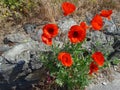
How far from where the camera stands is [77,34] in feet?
13.4

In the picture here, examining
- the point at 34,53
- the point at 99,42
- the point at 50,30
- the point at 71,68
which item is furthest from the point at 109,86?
the point at 50,30

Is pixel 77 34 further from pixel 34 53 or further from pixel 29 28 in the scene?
pixel 29 28

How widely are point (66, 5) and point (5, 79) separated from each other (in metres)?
1.34

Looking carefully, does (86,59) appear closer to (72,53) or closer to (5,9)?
(72,53)

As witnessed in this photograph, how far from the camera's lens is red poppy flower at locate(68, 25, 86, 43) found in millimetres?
4062

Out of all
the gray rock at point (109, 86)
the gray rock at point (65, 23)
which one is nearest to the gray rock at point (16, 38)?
the gray rock at point (65, 23)

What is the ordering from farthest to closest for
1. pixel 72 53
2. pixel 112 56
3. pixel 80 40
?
1. pixel 112 56
2. pixel 72 53
3. pixel 80 40

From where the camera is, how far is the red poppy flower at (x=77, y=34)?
4.06 meters

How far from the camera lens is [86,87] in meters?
4.98

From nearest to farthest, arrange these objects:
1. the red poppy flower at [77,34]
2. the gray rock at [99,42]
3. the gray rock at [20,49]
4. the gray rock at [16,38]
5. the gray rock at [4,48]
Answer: the red poppy flower at [77,34] → the gray rock at [20,49] → the gray rock at [99,42] → the gray rock at [4,48] → the gray rock at [16,38]

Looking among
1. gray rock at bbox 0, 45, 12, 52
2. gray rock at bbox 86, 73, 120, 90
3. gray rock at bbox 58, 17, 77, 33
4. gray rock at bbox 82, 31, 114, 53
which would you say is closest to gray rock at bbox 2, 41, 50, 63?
gray rock at bbox 0, 45, 12, 52

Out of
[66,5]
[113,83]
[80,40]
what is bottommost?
[113,83]

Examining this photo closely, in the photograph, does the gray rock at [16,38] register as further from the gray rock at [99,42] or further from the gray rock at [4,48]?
the gray rock at [99,42]

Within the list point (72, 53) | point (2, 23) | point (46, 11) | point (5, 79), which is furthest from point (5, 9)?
point (72, 53)
